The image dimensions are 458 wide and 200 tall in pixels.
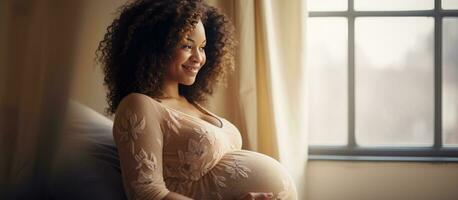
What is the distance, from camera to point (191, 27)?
1.39 meters

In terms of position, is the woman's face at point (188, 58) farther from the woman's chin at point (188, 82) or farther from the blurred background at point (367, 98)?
the blurred background at point (367, 98)

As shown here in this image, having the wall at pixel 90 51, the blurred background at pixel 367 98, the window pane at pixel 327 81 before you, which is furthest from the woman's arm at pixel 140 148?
the window pane at pixel 327 81

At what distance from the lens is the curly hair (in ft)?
4.46

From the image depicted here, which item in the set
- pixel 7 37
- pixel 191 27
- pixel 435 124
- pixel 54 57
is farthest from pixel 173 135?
pixel 435 124

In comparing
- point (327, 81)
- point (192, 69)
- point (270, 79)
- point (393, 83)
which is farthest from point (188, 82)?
point (393, 83)

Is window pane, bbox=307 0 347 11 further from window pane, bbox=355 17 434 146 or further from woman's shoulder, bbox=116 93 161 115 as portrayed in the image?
woman's shoulder, bbox=116 93 161 115

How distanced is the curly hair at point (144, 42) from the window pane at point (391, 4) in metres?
0.92

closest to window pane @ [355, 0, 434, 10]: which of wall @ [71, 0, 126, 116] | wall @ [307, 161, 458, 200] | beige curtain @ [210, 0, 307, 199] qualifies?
beige curtain @ [210, 0, 307, 199]

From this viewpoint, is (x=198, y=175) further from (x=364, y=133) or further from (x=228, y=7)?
(x=364, y=133)

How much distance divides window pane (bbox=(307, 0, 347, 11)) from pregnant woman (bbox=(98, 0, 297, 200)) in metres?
0.81

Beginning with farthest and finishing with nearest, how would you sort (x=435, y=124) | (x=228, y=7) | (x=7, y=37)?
(x=435, y=124) → (x=228, y=7) → (x=7, y=37)

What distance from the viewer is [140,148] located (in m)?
1.28

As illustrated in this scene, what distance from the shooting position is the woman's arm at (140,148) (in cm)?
128

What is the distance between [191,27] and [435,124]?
1.16 metres
